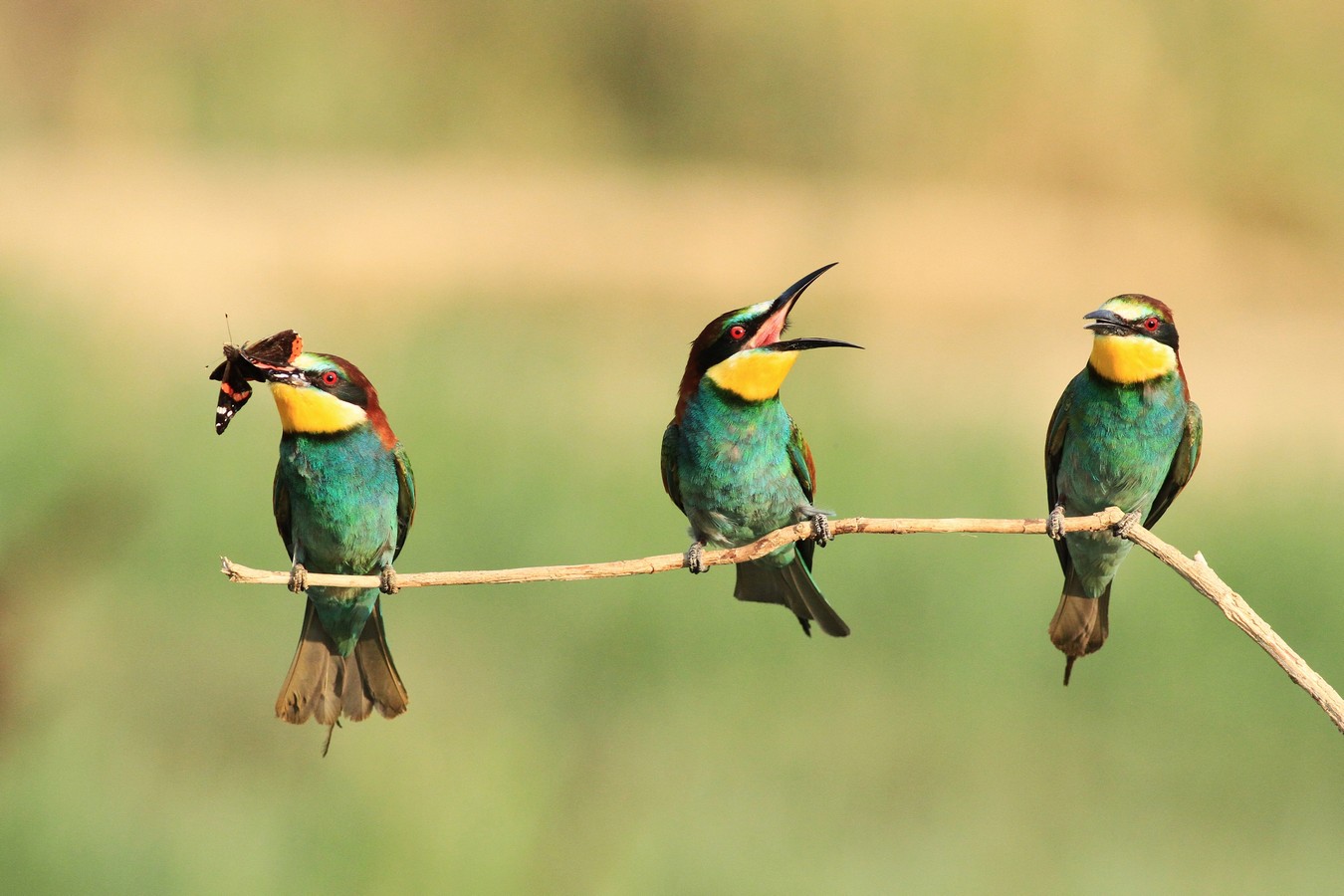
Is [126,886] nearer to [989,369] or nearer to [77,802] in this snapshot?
[77,802]

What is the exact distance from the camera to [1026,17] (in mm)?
11352

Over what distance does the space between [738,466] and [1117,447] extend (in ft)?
2.36

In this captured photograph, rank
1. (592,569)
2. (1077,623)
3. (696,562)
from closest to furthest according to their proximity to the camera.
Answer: (592,569) → (696,562) → (1077,623)

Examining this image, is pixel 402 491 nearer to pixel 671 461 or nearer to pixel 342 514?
pixel 342 514

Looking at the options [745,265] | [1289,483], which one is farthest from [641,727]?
[745,265]

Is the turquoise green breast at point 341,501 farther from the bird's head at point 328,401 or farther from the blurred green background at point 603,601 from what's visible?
the blurred green background at point 603,601

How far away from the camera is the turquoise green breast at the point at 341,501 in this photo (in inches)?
114

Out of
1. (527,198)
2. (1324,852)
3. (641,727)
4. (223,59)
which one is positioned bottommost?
(1324,852)

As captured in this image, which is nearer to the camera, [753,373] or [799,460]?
[753,373]

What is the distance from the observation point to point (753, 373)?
274 cm

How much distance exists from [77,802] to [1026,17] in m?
9.31

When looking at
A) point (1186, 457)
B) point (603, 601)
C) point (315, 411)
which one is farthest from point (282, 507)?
point (603, 601)

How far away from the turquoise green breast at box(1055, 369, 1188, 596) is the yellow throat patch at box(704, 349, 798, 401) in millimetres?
629

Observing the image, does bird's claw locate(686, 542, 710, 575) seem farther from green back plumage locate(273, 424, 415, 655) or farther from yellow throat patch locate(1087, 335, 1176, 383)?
yellow throat patch locate(1087, 335, 1176, 383)
